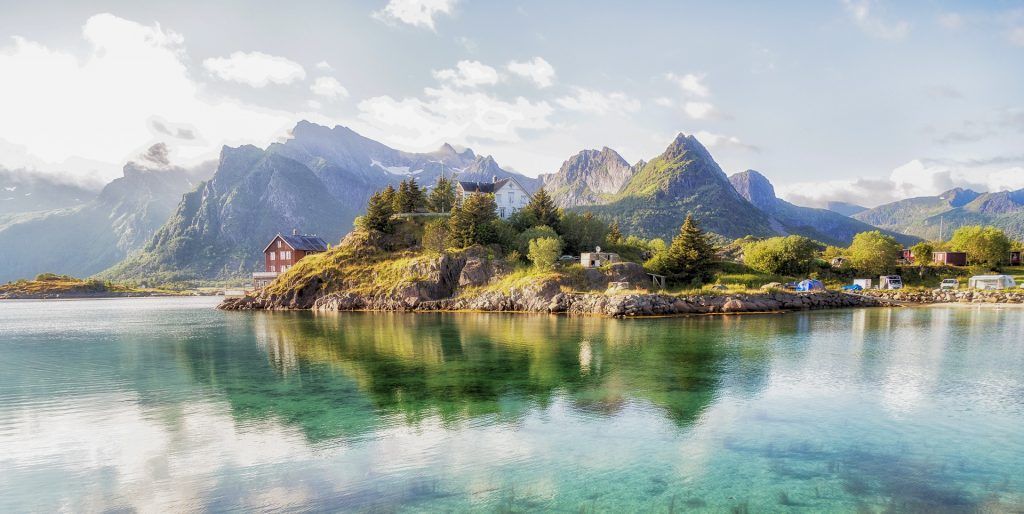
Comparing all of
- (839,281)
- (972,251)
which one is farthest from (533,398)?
(972,251)

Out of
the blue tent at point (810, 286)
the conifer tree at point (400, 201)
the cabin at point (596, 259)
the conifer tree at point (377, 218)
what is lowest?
the blue tent at point (810, 286)

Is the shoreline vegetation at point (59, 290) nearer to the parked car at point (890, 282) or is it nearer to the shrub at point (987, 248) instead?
the parked car at point (890, 282)

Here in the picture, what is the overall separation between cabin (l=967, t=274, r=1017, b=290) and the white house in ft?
249

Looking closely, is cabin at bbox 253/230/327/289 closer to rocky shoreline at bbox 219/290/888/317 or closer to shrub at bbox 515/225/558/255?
rocky shoreline at bbox 219/290/888/317

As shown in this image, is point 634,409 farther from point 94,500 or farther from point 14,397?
point 14,397

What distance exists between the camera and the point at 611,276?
74562mm

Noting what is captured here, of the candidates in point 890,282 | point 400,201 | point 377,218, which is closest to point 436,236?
point 377,218

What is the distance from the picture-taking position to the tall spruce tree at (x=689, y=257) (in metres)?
79.8

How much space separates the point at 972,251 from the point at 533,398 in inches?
4518

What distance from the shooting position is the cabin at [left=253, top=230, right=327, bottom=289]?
114m

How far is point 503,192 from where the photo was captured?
106 metres

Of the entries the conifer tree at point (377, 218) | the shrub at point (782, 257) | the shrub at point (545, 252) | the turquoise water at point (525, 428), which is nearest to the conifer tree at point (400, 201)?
the conifer tree at point (377, 218)

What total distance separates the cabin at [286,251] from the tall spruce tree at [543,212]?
168 ft

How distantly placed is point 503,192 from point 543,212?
1787 centimetres
